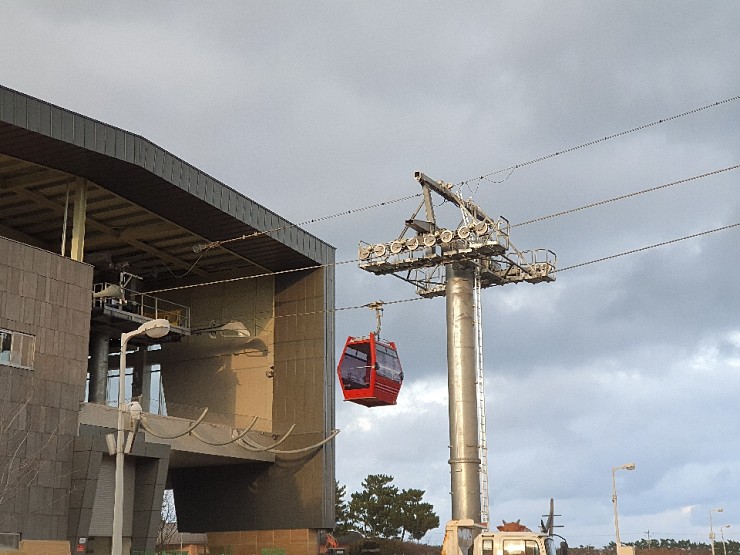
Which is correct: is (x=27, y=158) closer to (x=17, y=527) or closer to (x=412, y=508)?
(x=17, y=527)

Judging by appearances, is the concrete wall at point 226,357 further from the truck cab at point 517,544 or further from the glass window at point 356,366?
the truck cab at point 517,544

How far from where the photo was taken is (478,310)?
39.8m

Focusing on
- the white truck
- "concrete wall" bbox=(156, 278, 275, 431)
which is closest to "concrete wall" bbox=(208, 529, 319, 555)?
"concrete wall" bbox=(156, 278, 275, 431)

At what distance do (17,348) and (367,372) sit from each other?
14481 millimetres

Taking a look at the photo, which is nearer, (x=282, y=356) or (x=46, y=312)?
(x=46, y=312)

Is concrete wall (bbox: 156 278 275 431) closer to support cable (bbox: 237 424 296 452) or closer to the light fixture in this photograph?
the light fixture

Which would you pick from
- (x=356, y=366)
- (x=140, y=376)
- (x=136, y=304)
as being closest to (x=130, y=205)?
(x=136, y=304)

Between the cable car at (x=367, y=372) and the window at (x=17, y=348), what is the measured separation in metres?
13.1

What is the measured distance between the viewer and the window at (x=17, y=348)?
35.6 meters

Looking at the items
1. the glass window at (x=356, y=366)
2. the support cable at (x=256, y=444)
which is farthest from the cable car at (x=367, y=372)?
the support cable at (x=256, y=444)

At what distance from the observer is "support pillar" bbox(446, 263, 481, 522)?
37219mm

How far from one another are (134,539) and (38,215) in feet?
56.9

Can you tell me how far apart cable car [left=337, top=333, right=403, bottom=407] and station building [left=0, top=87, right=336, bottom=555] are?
553 cm

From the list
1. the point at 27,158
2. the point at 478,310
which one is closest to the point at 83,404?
the point at 27,158
